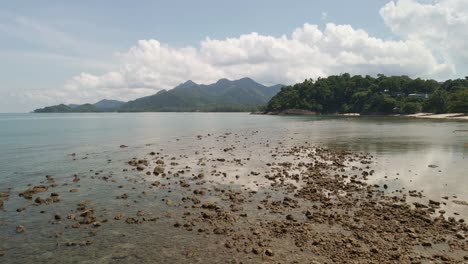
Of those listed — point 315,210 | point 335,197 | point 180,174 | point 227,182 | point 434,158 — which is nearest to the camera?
point 315,210

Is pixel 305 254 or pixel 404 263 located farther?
pixel 305 254

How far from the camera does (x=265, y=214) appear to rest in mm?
18578

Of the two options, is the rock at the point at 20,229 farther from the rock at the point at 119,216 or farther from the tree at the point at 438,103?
the tree at the point at 438,103

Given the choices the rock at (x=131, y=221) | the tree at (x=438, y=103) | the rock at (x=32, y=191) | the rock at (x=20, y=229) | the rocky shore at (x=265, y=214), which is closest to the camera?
the rocky shore at (x=265, y=214)

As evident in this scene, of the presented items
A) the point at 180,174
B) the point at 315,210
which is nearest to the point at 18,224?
the point at 180,174

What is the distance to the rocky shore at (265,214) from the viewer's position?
13.8 meters

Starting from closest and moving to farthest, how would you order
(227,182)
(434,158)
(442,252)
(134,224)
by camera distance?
(442,252) → (134,224) → (227,182) → (434,158)

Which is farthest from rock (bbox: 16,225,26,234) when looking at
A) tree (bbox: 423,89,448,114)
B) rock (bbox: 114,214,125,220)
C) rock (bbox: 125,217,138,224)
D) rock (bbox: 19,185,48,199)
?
tree (bbox: 423,89,448,114)

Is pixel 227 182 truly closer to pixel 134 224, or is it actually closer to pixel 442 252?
pixel 134 224

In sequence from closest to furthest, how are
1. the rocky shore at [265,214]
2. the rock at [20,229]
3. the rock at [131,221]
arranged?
the rocky shore at [265,214], the rock at [20,229], the rock at [131,221]

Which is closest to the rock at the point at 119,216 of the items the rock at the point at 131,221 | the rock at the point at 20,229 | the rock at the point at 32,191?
the rock at the point at 131,221

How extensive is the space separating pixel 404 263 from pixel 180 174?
22046 mm

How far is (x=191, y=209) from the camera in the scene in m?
19.9

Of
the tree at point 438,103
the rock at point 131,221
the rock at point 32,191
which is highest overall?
the tree at point 438,103
